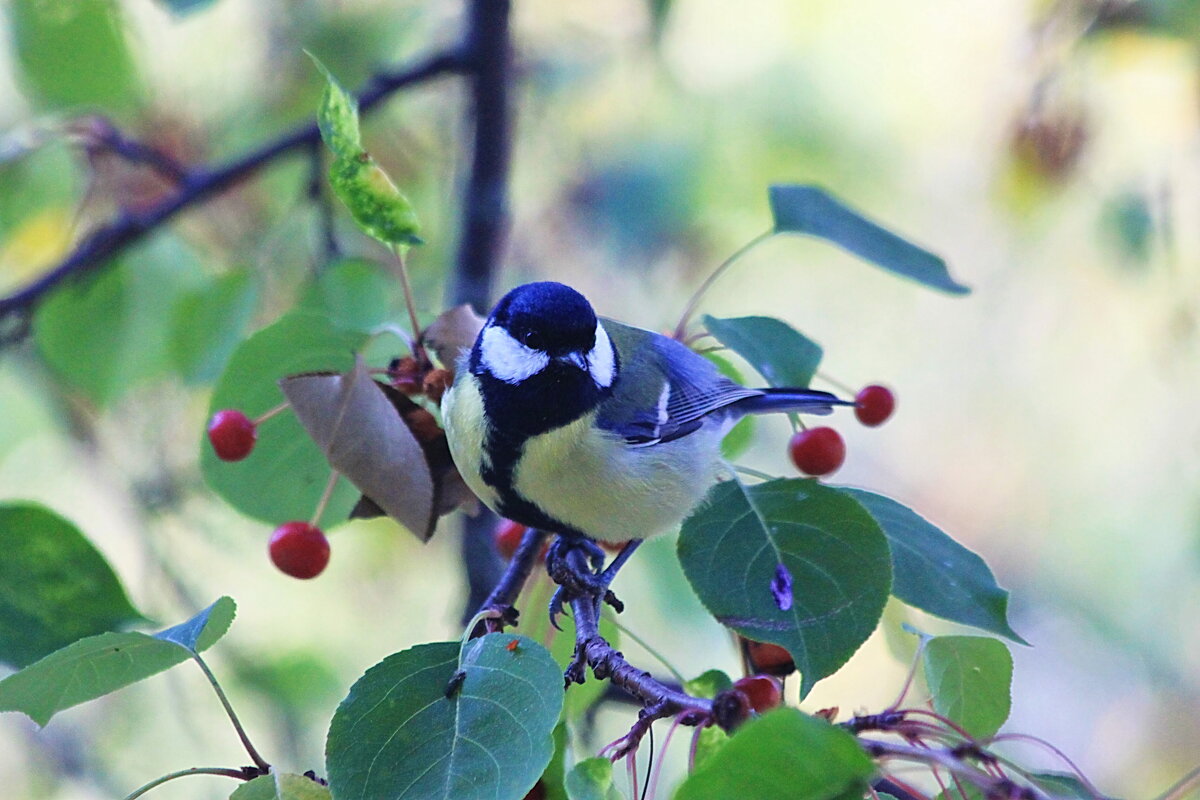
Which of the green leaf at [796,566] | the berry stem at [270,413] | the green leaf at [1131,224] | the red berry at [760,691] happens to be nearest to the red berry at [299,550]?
→ the berry stem at [270,413]

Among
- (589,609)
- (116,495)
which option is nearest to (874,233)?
(589,609)

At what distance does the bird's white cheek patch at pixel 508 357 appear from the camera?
159 centimetres

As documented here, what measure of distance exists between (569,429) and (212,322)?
643mm

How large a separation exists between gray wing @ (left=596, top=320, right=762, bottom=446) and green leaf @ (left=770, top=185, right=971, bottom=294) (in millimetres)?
272

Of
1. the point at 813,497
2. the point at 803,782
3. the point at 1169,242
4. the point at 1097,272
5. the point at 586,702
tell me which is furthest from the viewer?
the point at 1097,272

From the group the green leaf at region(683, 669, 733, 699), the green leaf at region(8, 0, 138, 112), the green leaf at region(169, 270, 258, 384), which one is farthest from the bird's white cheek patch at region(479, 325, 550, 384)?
the green leaf at region(8, 0, 138, 112)

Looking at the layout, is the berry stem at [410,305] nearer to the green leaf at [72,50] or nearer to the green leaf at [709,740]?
the green leaf at [709,740]

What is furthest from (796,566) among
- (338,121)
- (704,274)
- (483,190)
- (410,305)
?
(704,274)

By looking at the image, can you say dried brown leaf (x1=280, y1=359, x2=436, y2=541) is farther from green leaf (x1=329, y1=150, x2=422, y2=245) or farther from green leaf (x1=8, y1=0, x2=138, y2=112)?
green leaf (x1=8, y1=0, x2=138, y2=112)

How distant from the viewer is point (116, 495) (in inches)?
123

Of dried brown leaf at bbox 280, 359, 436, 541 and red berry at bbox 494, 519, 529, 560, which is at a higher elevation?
dried brown leaf at bbox 280, 359, 436, 541

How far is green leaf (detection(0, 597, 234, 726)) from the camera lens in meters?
1.05

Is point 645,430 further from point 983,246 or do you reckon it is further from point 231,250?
point 983,246

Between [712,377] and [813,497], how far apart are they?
610 mm
